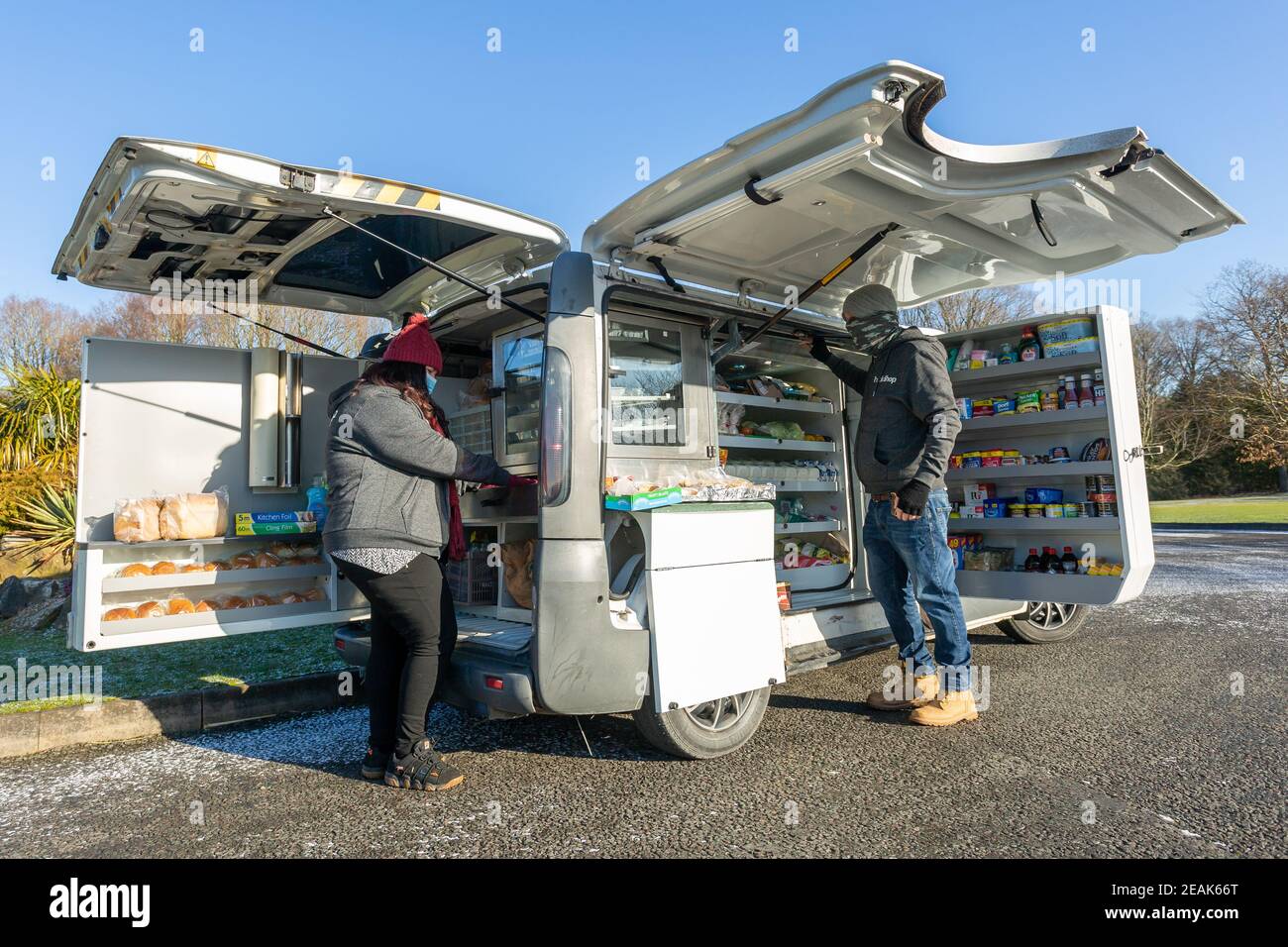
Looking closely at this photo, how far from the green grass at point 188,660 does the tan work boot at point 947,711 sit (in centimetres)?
363

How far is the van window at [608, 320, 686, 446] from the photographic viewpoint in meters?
3.70

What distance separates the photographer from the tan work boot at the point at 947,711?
13.2ft

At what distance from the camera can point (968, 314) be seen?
19.0 m

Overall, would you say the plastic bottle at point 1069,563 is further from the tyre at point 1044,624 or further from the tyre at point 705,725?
the tyre at point 705,725

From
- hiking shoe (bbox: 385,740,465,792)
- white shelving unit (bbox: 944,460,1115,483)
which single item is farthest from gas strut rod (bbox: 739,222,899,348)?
hiking shoe (bbox: 385,740,465,792)

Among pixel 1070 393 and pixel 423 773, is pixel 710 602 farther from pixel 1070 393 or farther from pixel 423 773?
pixel 1070 393

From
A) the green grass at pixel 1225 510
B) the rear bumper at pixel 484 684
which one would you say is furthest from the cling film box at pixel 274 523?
the green grass at pixel 1225 510

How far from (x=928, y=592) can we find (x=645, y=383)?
1.88m

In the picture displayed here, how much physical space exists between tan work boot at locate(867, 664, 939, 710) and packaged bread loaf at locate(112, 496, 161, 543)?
153 inches

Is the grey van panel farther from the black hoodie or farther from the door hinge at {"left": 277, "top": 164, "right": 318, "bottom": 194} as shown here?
the black hoodie
